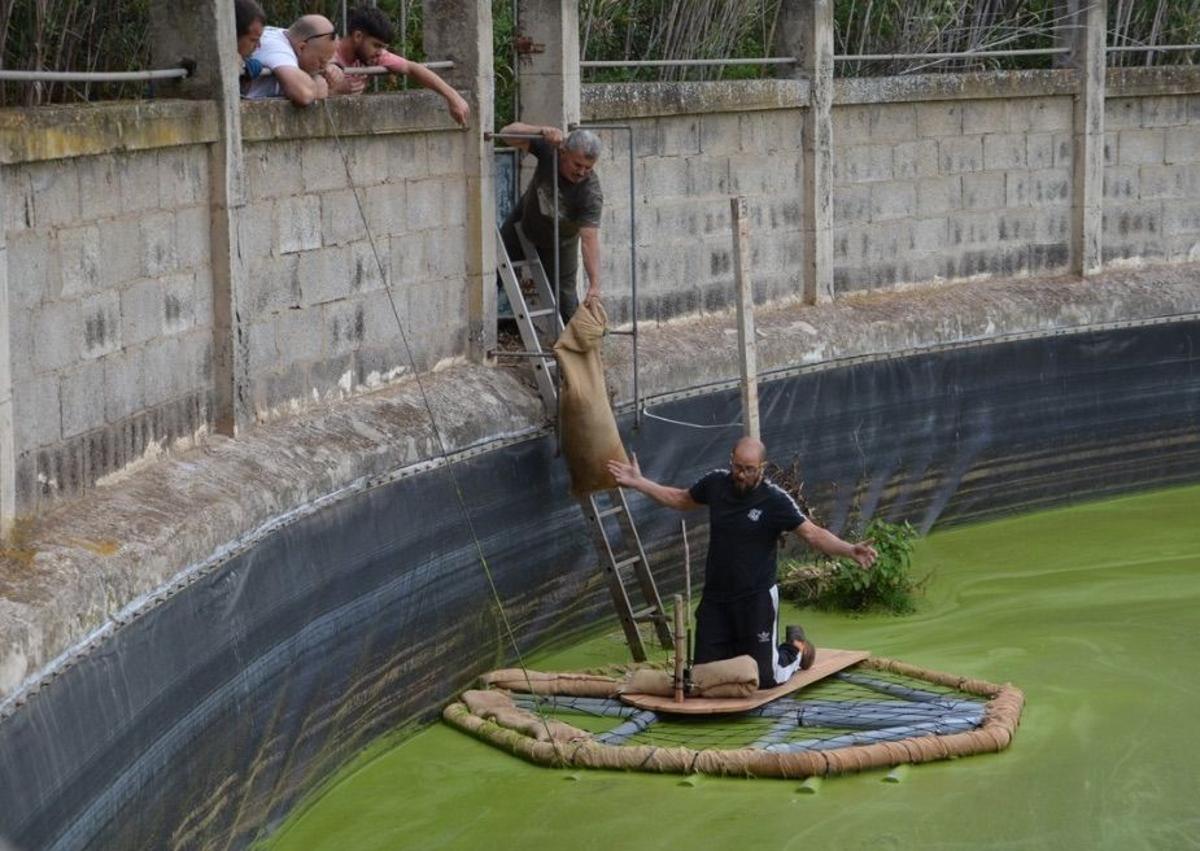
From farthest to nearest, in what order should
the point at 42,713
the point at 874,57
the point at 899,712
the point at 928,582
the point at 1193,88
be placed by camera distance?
the point at 1193,88, the point at 874,57, the point at 928,582, the point at 899,712, the point at 42,713

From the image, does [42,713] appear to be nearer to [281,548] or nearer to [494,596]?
[281,548]

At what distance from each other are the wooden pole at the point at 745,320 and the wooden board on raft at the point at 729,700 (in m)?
1.55

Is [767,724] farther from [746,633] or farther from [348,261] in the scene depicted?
[348,261]

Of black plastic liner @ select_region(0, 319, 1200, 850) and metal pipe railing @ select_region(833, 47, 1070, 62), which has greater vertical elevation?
metal pipe railing @ select_region(833, 47, 1070, 62)

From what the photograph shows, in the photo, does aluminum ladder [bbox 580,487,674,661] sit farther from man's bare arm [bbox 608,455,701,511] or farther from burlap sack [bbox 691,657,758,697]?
burlap sack [bbox 691,657,758,697]

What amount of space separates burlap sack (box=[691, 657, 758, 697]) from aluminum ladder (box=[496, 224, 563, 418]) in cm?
186

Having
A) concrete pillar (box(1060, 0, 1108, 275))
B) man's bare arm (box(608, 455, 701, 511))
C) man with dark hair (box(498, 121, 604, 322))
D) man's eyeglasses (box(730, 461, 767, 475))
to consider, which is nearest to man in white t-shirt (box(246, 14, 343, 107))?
man with dark hair (box(498, 121, 604, 322))

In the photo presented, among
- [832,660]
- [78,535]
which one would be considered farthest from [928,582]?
[78,535]

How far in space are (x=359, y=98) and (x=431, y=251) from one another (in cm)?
104

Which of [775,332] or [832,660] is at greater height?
[775,332]

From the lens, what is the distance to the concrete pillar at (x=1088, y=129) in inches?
586

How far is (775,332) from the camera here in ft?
42.4

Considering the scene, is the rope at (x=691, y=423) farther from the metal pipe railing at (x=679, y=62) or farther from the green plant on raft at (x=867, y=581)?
the metal pipe railing at (x=679, y=62)

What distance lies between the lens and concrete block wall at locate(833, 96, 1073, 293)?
45.1 feet
